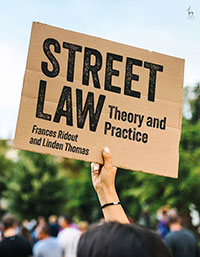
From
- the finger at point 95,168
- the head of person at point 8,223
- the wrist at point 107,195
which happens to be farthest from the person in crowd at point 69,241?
the wrist at point 107,195

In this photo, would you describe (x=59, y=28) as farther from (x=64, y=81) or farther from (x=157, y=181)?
(x=157, y=181)

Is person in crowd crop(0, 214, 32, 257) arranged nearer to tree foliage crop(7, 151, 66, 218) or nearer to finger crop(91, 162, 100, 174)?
finger crop(91, 162, 100, 174)

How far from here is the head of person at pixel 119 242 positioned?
1196 millimetres

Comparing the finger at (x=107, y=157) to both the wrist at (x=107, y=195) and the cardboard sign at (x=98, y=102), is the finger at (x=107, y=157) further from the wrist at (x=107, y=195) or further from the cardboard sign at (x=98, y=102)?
the wrist at (x=107, y=195)

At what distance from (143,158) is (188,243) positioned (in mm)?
3505

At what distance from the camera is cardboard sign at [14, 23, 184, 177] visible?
234cm

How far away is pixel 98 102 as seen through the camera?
242 centimetres

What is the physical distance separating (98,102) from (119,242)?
1.30 meters

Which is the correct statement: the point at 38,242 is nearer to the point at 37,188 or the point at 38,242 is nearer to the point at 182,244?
the point at 182,244

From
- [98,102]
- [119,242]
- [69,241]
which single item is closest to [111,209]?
[98,102]

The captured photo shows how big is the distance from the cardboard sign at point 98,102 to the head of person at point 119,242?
104cm

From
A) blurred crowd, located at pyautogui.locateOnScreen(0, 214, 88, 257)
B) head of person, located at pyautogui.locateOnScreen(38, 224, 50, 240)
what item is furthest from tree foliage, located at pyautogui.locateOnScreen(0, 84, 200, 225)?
head of person, located at pyautogui.locateOnScreen(38, 224, 50, 240)

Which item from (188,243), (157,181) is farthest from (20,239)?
(157,181)

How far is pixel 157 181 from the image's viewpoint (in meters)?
15.7
